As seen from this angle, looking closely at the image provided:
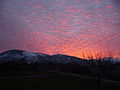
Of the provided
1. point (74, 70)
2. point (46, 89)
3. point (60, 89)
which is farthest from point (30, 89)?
point (74, 70)

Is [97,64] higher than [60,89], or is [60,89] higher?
[97,64]

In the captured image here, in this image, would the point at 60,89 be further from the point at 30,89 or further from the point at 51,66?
the point at 51,66

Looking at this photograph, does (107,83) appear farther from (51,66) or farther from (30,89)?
(51,66)

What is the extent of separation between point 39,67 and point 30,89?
23287 millimetres

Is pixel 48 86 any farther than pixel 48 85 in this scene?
No

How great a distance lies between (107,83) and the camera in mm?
10352

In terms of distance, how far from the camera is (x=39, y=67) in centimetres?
3164

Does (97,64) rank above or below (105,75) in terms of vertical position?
above

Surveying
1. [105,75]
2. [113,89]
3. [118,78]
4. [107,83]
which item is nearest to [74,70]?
[105,75]

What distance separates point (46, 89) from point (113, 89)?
16.2ft

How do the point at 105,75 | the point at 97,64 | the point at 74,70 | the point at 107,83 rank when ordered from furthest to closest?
the point at 74,70 < the point at 105,75 < the point at 107,83 < the point at 97,64

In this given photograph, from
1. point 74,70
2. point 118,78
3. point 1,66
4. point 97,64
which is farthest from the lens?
point 1,66

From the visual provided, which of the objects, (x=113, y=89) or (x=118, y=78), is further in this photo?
(x=118, y=78)

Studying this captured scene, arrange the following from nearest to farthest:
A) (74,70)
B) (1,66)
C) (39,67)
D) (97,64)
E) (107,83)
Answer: (97,64), (107,83), (74,70), (1,66), (39,67)
